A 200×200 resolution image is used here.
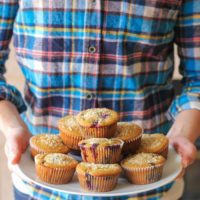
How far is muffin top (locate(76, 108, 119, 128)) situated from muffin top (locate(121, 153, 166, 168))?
0.08 metres

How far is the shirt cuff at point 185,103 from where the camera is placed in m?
1.26

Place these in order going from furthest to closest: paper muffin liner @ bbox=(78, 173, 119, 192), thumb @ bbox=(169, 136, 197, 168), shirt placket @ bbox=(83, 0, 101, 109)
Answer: shirt placket @ bbox=(83, 0, 101, 109)
thumb @ bbox=(169, 136, 197, 168)
paper muffin liner @ bbox=(78, 173, 119, 192)

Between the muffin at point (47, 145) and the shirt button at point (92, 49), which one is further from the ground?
A: the shirt button at point (92, 49)

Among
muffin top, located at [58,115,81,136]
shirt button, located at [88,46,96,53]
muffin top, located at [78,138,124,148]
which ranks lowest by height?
muffin top, located at [58,115,81,136]

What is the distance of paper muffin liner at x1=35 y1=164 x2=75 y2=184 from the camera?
97cm

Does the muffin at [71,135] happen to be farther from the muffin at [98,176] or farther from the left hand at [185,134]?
the left hand at [185,134]

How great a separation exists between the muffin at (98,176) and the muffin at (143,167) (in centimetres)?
2

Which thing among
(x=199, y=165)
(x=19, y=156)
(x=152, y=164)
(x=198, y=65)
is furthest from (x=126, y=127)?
(x=199, y=165)

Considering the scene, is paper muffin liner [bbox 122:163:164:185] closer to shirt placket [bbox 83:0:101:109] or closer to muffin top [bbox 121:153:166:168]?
muffin top [bbox 121:153:166:168]

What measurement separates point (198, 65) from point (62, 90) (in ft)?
1.13

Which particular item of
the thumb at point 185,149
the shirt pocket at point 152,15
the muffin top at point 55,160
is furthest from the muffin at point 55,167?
the shirt pocket at point 152,15

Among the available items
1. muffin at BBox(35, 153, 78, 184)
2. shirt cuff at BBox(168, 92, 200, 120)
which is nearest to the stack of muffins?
muffin at BBox(35, 153, 78, 184)

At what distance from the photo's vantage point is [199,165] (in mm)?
2189

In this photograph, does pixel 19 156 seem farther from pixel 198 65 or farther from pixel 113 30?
pixel 198 65
